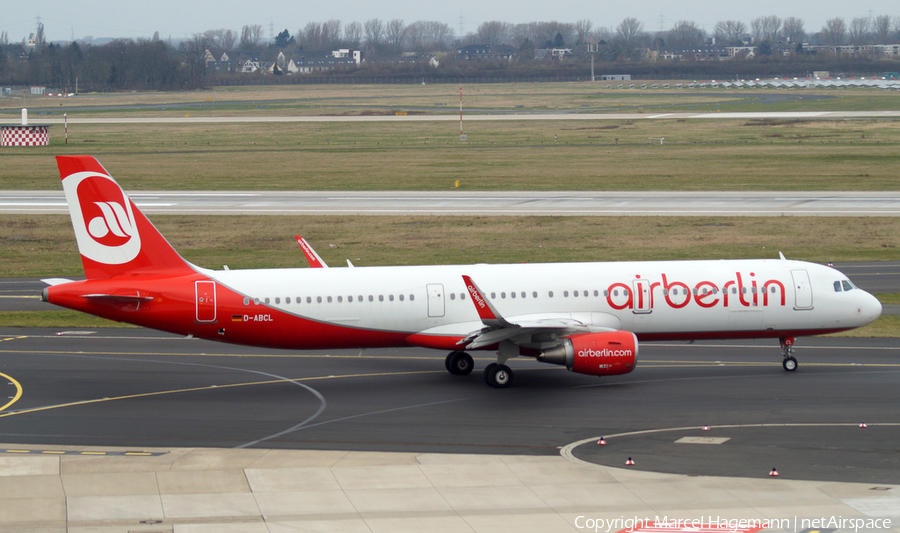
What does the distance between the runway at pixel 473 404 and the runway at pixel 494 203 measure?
110ft

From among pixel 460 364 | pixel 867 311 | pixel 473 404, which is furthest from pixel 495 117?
pixel 473 404

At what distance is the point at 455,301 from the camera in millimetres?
33031

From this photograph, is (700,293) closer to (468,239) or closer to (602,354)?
(602,354)

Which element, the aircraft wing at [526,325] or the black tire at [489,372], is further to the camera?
the black tire at [489,372]

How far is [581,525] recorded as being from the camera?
65.5 feet

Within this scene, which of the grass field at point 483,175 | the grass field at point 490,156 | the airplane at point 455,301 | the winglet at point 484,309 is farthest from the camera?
the grass field at point 490,156

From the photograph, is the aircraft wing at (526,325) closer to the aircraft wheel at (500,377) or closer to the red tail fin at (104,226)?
the aircraft wheel at (500,377)

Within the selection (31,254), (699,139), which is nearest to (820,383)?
(31,254)

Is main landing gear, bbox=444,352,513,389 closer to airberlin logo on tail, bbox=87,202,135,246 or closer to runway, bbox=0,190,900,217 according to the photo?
airberlin logo on tail, bbox=87,202,135,246

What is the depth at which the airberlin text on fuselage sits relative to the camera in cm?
3322

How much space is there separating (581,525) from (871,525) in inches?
227

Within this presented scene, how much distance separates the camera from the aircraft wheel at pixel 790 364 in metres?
34.1

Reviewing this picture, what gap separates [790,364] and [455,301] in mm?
12030

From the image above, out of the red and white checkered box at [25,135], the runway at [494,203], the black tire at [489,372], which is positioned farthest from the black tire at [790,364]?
the red and white checkered box at [25,135]
